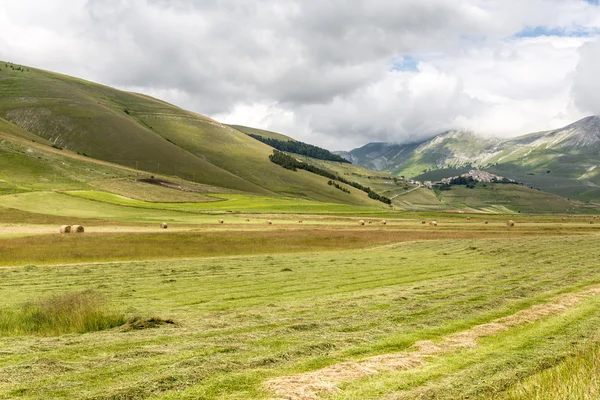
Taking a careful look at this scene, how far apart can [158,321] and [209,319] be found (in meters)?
2.07

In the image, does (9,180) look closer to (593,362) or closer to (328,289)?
(328,289)

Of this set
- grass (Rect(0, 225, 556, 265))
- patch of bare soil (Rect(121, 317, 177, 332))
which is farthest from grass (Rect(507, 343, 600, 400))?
grass (Rect(0, 225, 556, 265))

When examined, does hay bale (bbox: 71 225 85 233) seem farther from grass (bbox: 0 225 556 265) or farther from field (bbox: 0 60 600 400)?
field (bbox: 0 60 600 400)

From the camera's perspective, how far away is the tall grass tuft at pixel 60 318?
727 inches

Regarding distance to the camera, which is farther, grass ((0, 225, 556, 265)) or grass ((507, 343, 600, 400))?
grass ((0, 225, 556, 265))

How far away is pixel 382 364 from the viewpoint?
12.8 m

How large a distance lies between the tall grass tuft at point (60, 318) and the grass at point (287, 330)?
1.74 metres

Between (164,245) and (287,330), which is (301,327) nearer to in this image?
Result: (287,330)

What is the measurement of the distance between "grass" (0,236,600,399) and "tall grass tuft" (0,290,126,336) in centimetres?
174

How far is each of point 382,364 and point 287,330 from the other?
4739mm

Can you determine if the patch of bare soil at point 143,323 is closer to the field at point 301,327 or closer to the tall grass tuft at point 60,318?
the field at point 301,327

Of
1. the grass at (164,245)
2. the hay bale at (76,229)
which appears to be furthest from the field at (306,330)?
the hay bale at (76,229)

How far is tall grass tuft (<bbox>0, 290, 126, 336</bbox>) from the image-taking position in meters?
18.5

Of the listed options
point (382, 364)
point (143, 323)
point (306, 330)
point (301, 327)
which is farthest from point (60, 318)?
point (382, 364)
